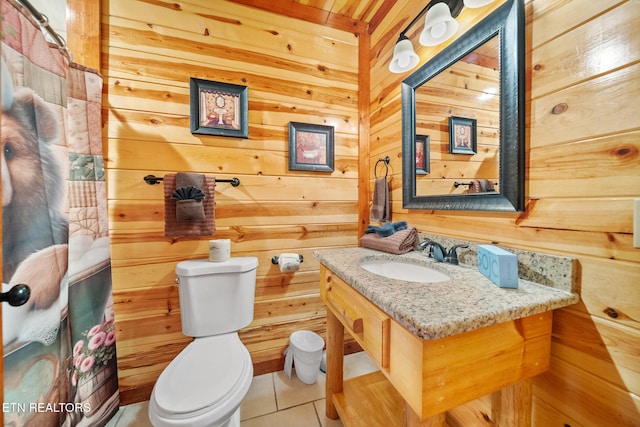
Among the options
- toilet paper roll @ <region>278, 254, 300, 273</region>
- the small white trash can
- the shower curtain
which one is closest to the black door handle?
the shower curtain

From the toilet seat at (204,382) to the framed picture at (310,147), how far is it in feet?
3.76

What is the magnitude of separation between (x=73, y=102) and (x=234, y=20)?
103 centimetres

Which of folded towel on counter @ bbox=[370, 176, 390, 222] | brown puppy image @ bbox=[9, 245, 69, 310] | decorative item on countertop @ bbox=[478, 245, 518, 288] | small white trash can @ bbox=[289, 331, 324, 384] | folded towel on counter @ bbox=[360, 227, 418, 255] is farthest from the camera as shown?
folded towel on counter @ bbox=[370, 176, 390, 222]

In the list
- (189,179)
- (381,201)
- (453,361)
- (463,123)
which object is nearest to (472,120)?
(463,123)

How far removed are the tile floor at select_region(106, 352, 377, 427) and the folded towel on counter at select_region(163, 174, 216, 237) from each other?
3.28 feet

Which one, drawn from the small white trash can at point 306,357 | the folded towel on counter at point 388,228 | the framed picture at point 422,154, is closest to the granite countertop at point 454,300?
the folded towel on counter at point 388,228

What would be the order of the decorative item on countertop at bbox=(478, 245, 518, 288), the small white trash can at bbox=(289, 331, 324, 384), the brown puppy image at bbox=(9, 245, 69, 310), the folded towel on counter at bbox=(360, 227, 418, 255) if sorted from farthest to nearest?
the small white trash can at bbox=(289, 331, 324, 384), the folded towel on counter at bbox=(360, 227, 418, 255), the brown puppy image at bbox=(9, 245, 69, 310), the decorative item on countertop at bbox=(478, 245, 518, 288)

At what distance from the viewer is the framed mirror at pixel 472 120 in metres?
0.83

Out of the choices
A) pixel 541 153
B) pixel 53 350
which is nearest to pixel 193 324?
pixel 53 350

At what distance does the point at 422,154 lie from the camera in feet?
4.26

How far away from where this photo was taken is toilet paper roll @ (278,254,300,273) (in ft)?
4.88

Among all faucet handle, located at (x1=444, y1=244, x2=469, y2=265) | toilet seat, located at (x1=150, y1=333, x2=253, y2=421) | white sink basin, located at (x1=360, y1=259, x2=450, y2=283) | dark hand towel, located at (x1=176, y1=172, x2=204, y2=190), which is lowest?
toilet seat, located at (x1=150, y1=333, x2=253, y2=421)

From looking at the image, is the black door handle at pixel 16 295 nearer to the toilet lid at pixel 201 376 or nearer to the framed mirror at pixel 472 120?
the toilet lid at pixel 201 376

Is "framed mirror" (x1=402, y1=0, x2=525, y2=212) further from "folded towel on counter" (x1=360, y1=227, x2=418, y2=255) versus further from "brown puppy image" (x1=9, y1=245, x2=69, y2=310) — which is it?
"brown puppy image" (x1=9, y1=245, x2=69, y2=310)
